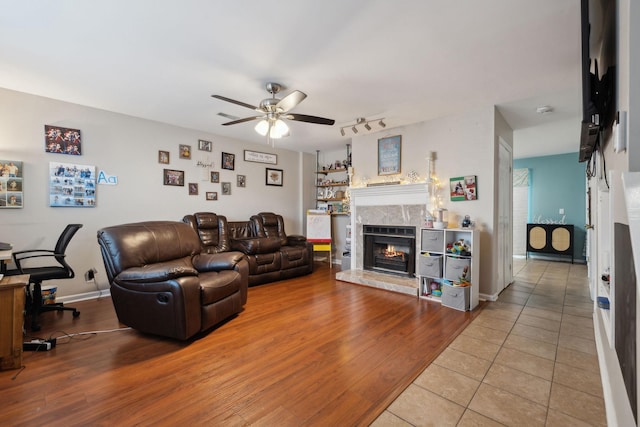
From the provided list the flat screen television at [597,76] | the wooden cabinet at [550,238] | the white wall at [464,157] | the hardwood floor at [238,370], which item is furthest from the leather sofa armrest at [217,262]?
the wooden cabinet at [550,238]

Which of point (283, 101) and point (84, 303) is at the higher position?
point (283, 101)

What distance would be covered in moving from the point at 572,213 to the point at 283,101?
7018 millimetres

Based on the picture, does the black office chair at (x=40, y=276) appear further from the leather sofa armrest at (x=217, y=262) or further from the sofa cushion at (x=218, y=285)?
the sofa cushion at (x=218, y=285)

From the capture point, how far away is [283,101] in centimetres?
272

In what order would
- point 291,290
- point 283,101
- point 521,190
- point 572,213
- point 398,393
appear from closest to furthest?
point 398,393
point 283,101
point 291,290
point 572,213
point 521,190

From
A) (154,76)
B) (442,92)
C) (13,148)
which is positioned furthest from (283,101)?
(13,148)

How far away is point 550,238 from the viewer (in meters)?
6.23

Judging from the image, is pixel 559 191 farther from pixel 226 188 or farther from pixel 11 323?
pixel 11 323

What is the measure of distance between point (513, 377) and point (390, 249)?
9.17ft

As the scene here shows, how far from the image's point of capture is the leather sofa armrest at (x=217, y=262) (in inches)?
126

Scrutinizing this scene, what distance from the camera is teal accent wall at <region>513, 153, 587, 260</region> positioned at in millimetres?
6109

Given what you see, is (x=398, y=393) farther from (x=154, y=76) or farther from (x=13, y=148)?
(x=13, y=148)

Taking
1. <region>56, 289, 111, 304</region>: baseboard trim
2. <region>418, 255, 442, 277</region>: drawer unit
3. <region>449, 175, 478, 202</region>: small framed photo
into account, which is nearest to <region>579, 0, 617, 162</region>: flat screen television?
<region>449, 175, 478, 202</region>: small framed photo

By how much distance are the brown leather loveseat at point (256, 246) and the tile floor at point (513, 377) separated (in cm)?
294
